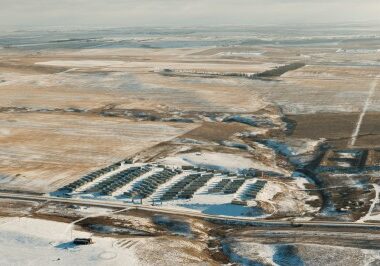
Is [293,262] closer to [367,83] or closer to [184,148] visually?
[184,148]

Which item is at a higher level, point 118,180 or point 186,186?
point 118,180

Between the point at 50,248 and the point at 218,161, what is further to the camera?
the point at 218,161

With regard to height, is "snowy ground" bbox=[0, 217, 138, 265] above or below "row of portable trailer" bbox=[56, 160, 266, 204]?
above

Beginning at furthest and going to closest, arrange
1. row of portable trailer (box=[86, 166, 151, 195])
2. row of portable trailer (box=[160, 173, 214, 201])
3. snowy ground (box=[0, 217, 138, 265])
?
row of portable trailer (box=[86, 166, 151, 195]) < row of portable trailer (box=[160, 173, 214, 201]) < snowy ground (box=[0, 217, 138, 265])

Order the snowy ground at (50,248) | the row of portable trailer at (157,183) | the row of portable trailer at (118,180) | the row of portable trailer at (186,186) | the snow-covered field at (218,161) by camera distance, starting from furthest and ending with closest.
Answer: the snow-covered field at (218,161), the row of portable trailer at (118,180), the row of portable trailer at (157,183), the row of portable trailer at (186,186), the snowy ground at (50,248)

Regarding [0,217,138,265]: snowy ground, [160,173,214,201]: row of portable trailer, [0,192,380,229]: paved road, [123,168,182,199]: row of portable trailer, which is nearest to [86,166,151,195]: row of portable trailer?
[123,168,182,199]: row of portable trailer

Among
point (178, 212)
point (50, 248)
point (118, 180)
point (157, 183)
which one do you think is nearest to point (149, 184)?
point (157, 183)

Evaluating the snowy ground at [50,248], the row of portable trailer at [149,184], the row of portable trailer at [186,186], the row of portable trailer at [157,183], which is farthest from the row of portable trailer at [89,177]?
the snowy ground at [50,248]

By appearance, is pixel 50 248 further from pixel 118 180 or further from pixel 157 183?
pixel 157 183

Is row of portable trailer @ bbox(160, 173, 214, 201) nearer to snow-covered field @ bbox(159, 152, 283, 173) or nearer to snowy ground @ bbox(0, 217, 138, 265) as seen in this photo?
snow-covered field @ bbox(159, 152, 283, 173)

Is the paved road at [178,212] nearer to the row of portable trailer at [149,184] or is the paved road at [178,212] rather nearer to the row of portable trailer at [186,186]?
the row of portable trailer at [149,184]

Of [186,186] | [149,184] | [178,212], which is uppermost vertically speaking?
[149,184]
